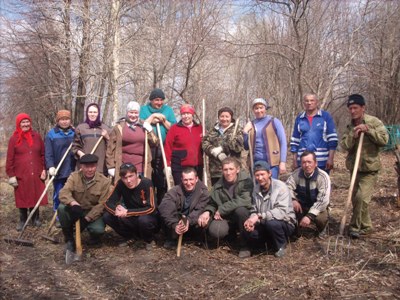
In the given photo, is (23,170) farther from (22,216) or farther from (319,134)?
(319,134)

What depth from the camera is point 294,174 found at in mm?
5035

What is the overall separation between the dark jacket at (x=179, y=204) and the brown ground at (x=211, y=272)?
42 cm

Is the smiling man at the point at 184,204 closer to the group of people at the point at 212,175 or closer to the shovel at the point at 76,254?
the group of people at the point at 212,175

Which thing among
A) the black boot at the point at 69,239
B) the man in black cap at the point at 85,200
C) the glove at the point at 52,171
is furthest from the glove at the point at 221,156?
the glove at the point at 52,171

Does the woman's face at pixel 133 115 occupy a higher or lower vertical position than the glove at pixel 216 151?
higher

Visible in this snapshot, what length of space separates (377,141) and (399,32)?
40.9 feet

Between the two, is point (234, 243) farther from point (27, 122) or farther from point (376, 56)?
point (376, 56)

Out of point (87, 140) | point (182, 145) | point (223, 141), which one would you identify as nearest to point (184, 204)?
point (182, 145)

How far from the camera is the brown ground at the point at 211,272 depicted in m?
3.57

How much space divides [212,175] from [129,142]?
1.22 metres

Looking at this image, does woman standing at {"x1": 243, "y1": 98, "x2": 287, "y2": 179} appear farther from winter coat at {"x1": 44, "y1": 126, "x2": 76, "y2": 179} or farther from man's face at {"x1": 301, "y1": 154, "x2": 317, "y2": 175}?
winter coat at {"x1": 44, "y1": 126, "x2": 76, "y2": 179}

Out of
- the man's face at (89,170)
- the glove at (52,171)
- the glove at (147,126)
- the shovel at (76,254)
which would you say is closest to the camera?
the shovel at (76,254)

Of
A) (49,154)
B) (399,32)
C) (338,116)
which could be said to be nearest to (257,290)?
(49,154)

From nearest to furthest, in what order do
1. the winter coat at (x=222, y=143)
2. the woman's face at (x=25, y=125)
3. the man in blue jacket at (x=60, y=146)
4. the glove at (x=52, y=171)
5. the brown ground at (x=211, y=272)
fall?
the brown ground at (x=211, y=272), the winter coat at (x=222, y=143), the glove at (x=52, y=171), the man in blue jacket at (x=60, y=146), the woman's face at (x=25, y=125)
